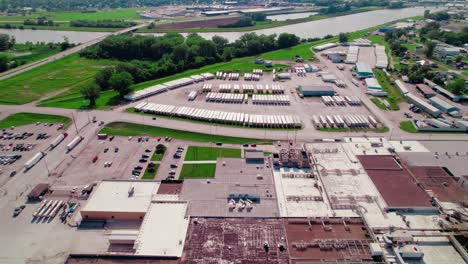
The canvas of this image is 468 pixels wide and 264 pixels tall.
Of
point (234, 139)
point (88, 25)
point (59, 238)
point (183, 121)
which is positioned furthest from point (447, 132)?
point (88, 25)

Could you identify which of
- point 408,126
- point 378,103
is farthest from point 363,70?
point 408,126

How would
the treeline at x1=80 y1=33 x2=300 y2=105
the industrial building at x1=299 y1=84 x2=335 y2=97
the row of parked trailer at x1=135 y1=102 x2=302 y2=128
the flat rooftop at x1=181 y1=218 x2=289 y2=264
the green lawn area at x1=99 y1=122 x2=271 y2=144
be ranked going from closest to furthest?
the flat rooftop at x1=181 y1=218 x2=289 y2=264
the green lawn area at x1=99 y1=122 x2=271 y2=144
the row of parked trailer at x1=135 y1=102 x2=302 y2=128
the industrial building at x1=299 y1=84 x2=335 y2=97
the treeline at x1=80 y1=33 x2=300 y2=105

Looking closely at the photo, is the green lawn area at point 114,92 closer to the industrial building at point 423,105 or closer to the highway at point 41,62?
the highway at point 41,62

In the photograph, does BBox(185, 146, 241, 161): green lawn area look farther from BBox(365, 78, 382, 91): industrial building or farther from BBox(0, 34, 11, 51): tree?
BBox(0, 34, 11, 51): tree

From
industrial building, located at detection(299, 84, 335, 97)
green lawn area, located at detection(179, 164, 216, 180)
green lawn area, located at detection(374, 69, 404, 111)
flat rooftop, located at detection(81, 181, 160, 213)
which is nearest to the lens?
flat rooftop, located at detection(81, 181, 160, 213)

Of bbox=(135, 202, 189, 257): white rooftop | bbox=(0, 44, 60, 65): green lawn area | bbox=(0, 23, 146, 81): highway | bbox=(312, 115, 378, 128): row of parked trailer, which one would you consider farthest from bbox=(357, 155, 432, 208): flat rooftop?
bbox=(0, 44, 60, 65): green lawn area

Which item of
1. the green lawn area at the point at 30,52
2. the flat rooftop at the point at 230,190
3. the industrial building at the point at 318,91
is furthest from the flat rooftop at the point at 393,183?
the green lawn area at the point at 30,52
